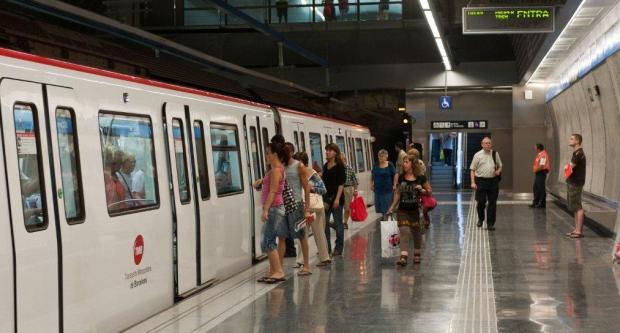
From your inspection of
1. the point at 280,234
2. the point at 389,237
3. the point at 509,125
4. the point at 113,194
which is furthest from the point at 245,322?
the point at 509,125

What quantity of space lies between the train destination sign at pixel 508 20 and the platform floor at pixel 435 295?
335cm

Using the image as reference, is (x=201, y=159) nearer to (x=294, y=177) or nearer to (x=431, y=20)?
(x=294, y=177)

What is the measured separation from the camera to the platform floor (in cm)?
745

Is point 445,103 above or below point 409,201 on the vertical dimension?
above

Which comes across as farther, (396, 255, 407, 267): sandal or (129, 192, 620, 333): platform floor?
(396, 255, 407, 267): sandal

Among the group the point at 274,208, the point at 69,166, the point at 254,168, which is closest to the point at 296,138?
the point at 254,168

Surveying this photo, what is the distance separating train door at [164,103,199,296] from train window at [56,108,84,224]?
1.99 metres

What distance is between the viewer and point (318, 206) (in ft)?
35.8

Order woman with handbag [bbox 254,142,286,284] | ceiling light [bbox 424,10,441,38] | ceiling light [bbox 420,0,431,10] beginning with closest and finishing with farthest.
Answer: woman with handbag [bbox 254,142,286,284] < ceiling light [bbox 420,0,431,10] < ceiling light [bbox 424,10,441,38]

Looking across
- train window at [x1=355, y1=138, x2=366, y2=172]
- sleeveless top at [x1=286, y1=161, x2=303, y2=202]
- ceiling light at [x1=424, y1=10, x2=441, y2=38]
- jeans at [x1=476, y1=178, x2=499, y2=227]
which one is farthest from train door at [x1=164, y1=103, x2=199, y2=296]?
train window at [x1=355, y1=138, x2=366, y2=172]

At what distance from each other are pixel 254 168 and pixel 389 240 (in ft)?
6.47

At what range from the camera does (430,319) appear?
7.66 meters

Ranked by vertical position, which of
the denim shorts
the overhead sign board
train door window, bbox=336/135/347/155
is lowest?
the denim shorts

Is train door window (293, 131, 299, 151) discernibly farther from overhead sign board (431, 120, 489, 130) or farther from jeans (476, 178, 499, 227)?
overhead sign board (431, 120, 489, 130)
